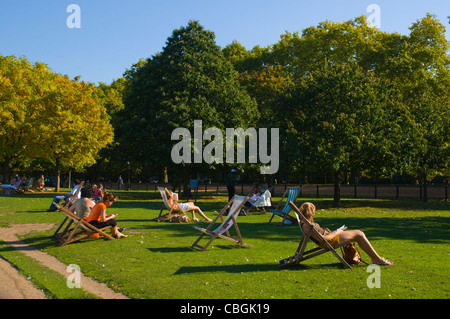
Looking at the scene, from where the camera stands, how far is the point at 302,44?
153 ft

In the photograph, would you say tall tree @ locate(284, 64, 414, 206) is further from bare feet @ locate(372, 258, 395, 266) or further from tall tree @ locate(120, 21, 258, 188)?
bare feet @ locate(372, 258, 395, 266)

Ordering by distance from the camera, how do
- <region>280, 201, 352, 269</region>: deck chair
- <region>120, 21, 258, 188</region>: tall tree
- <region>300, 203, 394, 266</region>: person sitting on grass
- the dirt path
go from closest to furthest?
the dirt path → <region>280, 201, 352, 269</region>: deck chair → <region>300, 203, 394, 266</region>: person sitting on grass → <region>120, 21, 258, 188</region>: tall tree

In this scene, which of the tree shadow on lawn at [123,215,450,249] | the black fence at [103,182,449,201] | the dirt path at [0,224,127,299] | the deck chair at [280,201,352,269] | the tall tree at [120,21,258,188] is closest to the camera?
the dirt path at [0,224,127,299]

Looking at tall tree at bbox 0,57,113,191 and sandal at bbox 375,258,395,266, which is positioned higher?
tall tree at bbox 0,57,113,191

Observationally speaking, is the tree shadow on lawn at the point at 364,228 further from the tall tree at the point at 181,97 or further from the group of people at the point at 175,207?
the tall tree at the point at 181,97

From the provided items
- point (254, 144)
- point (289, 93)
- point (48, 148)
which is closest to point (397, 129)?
point (289, 93)

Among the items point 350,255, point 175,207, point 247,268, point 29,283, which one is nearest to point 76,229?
point 29,283

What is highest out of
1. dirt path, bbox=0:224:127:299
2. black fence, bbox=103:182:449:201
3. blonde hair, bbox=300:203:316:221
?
blonde hair, bbox=300:203:316:221

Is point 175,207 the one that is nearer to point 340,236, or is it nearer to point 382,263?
point 340,236

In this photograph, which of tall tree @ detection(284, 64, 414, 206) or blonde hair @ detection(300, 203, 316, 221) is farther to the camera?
tall tree @ detection(284, 64, 414, 206)

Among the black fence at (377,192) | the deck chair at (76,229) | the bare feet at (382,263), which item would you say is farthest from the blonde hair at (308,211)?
the black fence at (377,192)

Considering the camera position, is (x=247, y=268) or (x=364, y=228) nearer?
(x=247, y=268)

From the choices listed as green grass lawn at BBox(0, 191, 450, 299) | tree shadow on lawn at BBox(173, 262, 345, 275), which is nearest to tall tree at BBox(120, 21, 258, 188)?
green grass lawn at BBox(0, 191, 450, 299)
